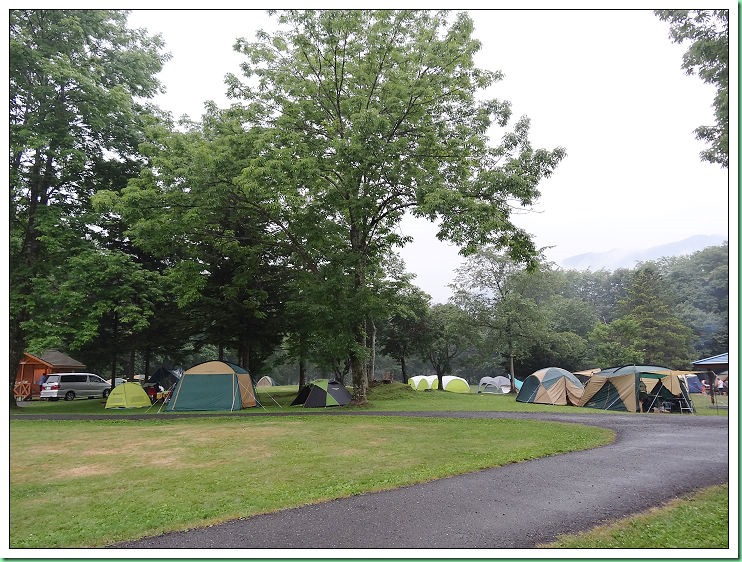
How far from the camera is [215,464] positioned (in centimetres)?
705

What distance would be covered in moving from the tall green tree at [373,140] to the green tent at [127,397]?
28.8ft

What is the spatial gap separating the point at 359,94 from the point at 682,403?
15215 millimetres

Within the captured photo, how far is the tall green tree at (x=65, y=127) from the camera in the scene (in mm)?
12828

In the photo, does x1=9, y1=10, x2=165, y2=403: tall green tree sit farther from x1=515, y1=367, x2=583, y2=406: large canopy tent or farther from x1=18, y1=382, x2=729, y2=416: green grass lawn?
x1=515, y1=367, x2=583, y2=406: large canopy tent

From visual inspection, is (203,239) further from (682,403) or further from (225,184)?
(682,403)

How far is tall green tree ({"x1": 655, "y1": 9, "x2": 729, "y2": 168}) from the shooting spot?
4.54 metres

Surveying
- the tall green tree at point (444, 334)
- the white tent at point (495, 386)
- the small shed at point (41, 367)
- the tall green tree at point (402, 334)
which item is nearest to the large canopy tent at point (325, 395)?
the tall green tree at point (444, 334)

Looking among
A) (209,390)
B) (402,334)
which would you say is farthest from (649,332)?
(209,390)

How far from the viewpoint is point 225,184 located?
14195mm

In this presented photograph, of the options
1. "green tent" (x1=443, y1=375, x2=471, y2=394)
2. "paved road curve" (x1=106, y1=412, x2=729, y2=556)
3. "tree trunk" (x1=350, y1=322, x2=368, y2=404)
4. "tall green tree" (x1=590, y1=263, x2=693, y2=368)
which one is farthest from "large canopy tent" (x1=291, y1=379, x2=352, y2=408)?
"tall green tree" (x1=590, y1=263, x2=693, y2=368)

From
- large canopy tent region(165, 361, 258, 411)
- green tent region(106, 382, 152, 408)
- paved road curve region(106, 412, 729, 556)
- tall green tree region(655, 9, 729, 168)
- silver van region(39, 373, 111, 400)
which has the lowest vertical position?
silver van region(39, 373, 111, 400)

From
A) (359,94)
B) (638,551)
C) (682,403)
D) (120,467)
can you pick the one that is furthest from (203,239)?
(682,403)

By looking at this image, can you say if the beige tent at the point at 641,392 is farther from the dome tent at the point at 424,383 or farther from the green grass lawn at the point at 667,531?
the dome tent at the point at 424,383

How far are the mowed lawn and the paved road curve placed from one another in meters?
0.35
